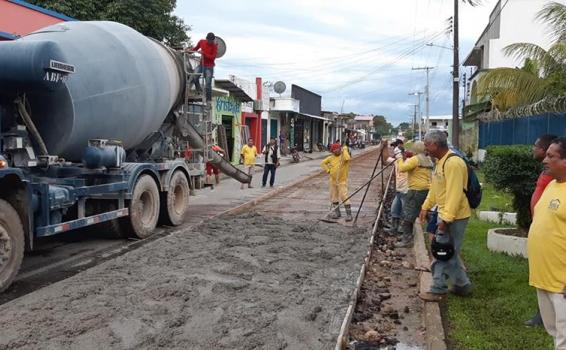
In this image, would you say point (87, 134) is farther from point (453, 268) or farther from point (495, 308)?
point (495, 308)

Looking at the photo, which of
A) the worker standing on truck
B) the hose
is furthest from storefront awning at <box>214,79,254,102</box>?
the hose

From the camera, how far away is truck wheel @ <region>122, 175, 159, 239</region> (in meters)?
9.95

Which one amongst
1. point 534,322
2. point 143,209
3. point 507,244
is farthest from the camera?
point 143,209

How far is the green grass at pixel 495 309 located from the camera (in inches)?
205

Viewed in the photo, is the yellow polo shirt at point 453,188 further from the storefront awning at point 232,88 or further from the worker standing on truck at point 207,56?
the storefront awning at point 232,88

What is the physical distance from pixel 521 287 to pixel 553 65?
7806 millimetres

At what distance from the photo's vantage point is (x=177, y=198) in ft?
39.6

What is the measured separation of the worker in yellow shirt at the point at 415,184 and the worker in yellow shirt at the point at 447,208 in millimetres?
3038

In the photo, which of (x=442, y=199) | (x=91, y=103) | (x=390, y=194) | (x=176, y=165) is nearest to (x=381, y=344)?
(x=442, y=199)

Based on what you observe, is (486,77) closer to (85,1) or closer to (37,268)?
(37,268)

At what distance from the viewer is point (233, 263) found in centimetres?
784

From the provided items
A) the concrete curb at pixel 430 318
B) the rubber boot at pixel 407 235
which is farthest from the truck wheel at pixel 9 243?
the rubber boot at pixel 407 235

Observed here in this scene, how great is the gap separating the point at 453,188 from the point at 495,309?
4.36 feet

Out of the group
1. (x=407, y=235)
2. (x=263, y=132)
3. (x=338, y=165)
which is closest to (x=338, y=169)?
(x=338, y=165)
